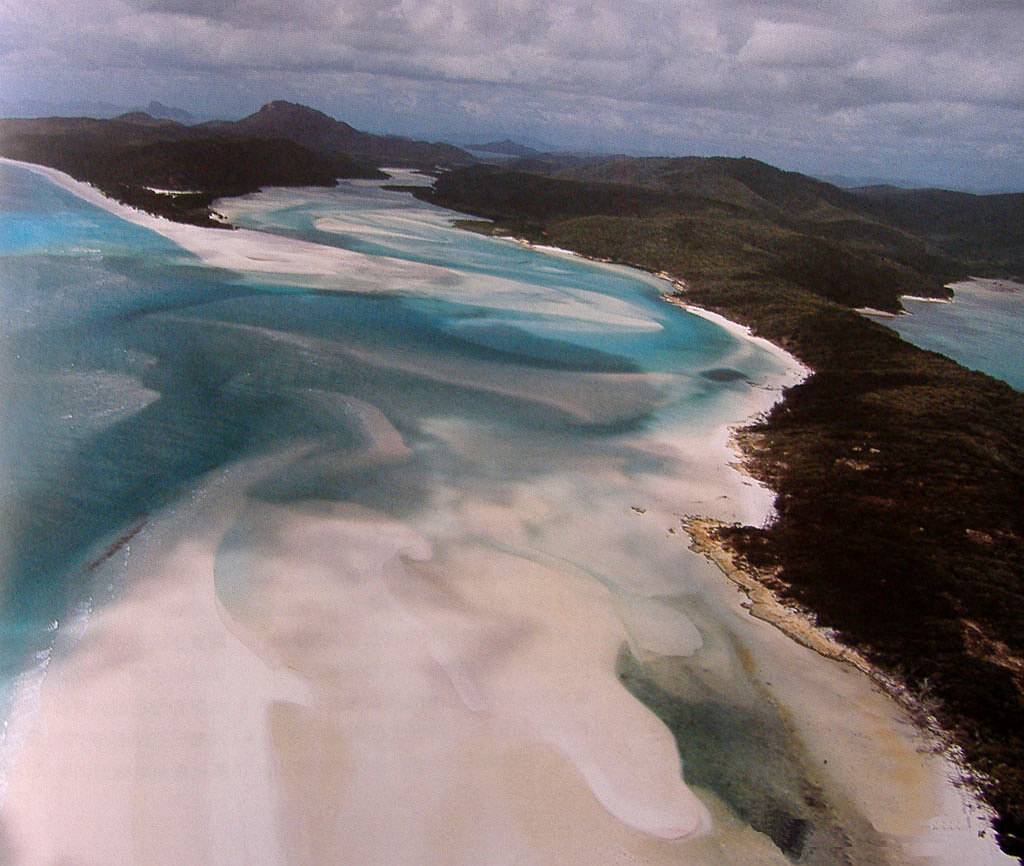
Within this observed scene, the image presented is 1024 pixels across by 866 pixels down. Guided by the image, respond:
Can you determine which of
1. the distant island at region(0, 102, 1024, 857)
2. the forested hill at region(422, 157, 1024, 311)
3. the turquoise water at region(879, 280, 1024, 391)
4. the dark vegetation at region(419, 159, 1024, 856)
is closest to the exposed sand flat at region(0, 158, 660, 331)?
the distant island at region(0, 102, 1024, 857)

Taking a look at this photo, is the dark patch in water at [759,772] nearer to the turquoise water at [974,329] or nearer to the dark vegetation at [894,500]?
the dark vegetation at [894,500]

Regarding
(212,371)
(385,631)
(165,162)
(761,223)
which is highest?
(165,162)

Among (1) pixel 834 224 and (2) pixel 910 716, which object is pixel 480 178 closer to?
(1) pixel 834 224

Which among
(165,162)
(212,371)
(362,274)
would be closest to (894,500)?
(212,371)

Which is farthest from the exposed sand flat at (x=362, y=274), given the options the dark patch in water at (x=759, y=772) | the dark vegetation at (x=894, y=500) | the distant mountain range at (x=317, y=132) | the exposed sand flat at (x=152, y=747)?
the distant mountain range at (x=317, y=132)

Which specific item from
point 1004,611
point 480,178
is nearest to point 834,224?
point 480,178

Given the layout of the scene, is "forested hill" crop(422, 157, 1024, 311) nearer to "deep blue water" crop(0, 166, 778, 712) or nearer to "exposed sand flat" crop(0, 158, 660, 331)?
"exposed sand flat" crop(0, 158, 660, 331)

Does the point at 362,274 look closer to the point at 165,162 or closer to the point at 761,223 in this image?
the point at 165,162
